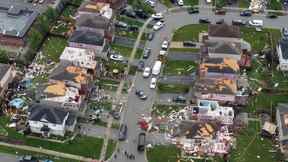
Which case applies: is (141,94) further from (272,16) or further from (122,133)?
(272,16)

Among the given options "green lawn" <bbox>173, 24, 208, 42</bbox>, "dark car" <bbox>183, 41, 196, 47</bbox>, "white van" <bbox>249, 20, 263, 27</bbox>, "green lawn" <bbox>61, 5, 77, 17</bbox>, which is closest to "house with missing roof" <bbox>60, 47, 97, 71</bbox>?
A: "green lawn" <bbox>61, 5, 77, 17</bbox>

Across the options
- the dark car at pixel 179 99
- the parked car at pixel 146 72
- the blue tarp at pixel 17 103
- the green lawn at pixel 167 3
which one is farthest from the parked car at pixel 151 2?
the blue tarp at pixel 17 103

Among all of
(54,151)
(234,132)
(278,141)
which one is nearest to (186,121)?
(234,132)

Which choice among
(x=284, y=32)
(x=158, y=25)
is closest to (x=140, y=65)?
(x=158, y=25)

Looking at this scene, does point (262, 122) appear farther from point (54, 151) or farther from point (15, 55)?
point (15, 55)

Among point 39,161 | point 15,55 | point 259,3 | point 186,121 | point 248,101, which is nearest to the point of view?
point 39,161

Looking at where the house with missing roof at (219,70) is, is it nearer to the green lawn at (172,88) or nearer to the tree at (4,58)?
the green lawn at (172,88)

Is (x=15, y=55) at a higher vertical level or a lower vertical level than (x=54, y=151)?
higher
